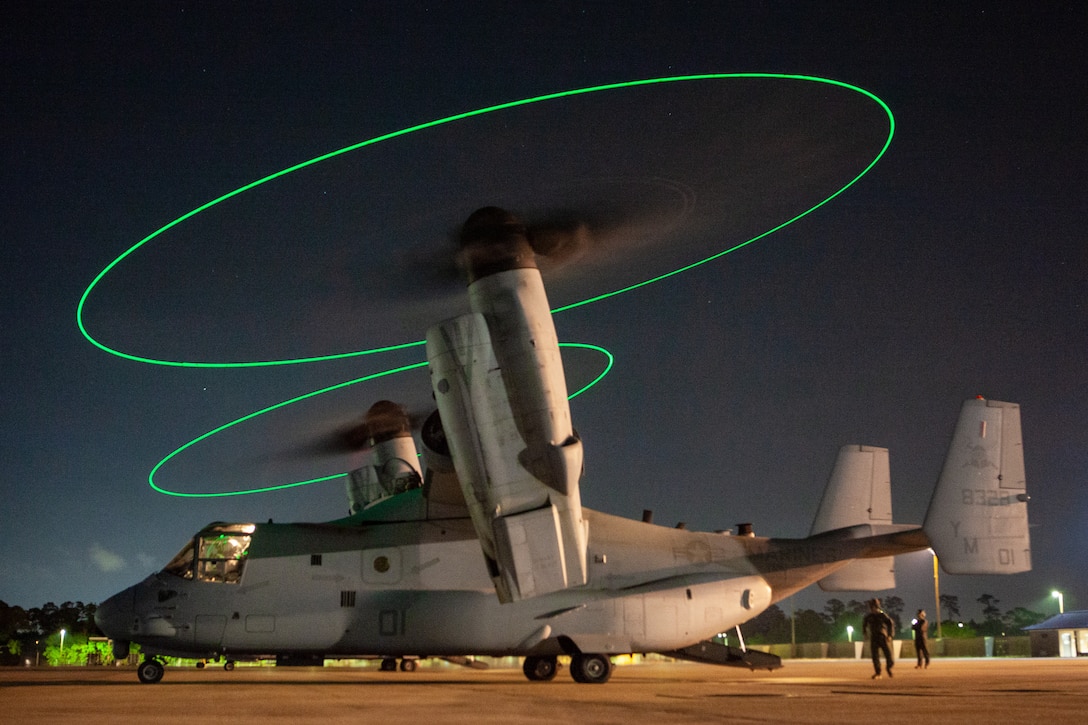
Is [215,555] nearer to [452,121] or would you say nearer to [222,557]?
[222,557]

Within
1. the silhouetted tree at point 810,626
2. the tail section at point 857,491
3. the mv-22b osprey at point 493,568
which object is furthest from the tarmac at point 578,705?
the silhouetted tree at point 810,626

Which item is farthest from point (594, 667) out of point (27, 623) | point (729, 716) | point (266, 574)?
point (27, 623)

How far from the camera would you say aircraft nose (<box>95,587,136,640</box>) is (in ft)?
66.3

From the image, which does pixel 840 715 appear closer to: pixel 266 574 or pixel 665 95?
pixel 665 95

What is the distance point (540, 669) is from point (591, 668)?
8.12ft

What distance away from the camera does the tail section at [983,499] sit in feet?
69.3

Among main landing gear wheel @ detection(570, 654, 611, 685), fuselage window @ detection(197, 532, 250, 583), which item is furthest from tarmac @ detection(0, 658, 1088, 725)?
fuselage window @ detection(197, 532, 250, 583)

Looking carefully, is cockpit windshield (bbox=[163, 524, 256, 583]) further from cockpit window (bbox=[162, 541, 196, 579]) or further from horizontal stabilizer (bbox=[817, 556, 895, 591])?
horizontal stabilizer (bbox=[817, 556, 895, 591])

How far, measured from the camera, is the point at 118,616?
20.2 m

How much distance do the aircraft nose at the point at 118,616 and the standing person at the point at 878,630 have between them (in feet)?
47.8

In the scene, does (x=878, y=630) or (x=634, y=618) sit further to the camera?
(x=878, y=630)

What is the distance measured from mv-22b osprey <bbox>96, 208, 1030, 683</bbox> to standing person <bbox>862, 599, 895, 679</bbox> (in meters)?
1.38

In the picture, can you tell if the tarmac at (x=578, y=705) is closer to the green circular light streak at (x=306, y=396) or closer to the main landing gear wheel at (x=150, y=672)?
the main landing gear wheel at (x=150, y=672)

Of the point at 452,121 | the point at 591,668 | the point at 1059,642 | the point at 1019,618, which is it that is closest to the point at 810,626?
the point at 1019,618
